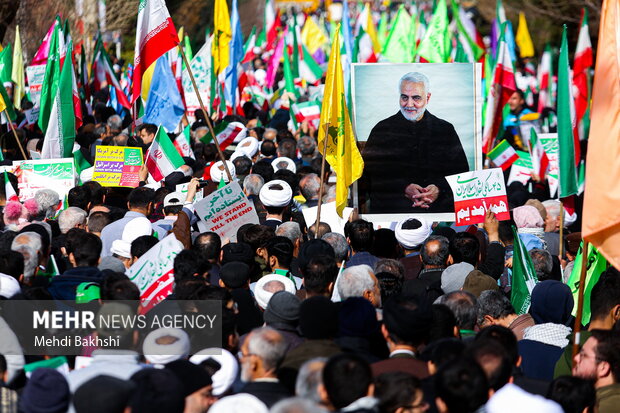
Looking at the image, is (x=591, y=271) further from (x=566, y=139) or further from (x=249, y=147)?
(x=249, y=147)

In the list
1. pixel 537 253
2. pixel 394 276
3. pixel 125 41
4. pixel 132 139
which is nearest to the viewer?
pixel 394 276

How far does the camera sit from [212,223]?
8.80m

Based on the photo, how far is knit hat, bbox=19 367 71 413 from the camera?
4387mm

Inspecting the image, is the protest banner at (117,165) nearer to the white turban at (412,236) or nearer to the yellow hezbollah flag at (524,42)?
the white turban at (412,236)

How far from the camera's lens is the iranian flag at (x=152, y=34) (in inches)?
428

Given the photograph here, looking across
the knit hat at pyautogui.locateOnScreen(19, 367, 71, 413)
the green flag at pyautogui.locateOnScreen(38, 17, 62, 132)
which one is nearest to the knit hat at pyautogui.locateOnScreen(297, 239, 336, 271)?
the knit hat at pyautogui.locateOnScreen(19, 367, 71, 413)

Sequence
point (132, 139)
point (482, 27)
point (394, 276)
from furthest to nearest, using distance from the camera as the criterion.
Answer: point (482, 27), point (132, 139), point (394, 276)

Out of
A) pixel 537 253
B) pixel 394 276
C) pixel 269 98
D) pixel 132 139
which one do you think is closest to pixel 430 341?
pixel 394 276

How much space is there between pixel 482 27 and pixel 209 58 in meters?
29.1

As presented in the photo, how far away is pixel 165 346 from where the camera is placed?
5.05 metres

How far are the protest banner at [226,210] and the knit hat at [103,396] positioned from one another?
433cm

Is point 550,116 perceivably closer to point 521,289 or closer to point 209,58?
point 209,58

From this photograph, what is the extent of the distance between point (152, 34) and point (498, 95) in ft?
17.3

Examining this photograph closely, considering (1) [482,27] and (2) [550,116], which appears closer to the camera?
(2) [550,116]
